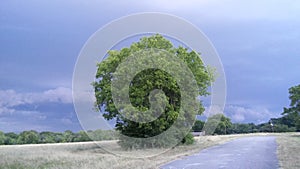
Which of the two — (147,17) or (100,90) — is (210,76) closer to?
(100,90)

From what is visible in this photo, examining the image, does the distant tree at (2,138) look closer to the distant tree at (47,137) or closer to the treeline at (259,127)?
the distant tree at (47,137)

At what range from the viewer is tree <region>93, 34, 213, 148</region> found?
26.9 m

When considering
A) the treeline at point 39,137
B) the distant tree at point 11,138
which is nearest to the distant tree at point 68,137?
the treeline at point 39,137

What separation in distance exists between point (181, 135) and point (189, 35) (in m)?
10.1

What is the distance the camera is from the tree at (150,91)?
88.2ft

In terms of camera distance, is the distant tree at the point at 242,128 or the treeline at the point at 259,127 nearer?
the treeline at the point at 259,127

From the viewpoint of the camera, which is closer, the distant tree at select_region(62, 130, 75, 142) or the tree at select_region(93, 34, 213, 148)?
the tree at select_region(93, 34, 213, 148)

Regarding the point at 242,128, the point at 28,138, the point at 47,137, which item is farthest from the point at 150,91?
the point at 242,128

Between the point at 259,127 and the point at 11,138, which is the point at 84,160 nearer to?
the point at 11,138

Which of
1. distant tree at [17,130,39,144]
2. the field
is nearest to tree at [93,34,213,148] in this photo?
the field

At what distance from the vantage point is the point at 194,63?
109ft

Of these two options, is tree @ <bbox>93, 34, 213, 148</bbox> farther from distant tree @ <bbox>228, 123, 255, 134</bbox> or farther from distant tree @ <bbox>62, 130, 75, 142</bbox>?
distant tree @ <bbox>228, 123, 255, 134</bbox>

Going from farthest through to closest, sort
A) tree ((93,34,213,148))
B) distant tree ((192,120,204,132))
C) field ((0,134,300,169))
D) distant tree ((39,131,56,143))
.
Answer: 1. distant tree ((192,120,204,132))
2. distant tree ((39,131,56,143))
3. tree ((93,34,213,148))
4. field ((0,134,300,169))

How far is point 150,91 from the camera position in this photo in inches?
1071
